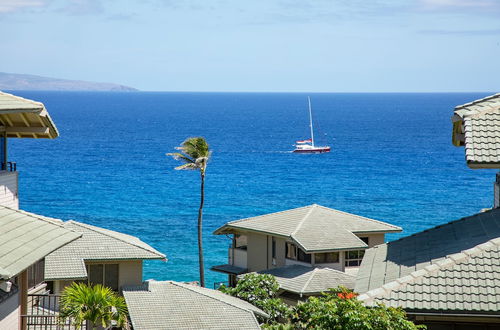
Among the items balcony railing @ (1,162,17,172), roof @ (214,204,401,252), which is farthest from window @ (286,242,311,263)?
balcony railing @ (1,162,17,172)

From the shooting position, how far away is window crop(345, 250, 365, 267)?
124 feet

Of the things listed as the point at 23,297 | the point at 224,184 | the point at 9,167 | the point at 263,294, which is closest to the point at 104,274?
the point at 263,294

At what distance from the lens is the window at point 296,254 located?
37.1 metres

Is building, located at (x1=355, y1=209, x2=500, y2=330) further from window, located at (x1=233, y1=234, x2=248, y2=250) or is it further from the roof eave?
window, located at (x1=233, y1=234, x2=248, y2=250)

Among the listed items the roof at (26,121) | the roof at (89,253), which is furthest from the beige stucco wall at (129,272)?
the roof at (26,121)

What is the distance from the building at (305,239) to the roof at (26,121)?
18350 millimetres

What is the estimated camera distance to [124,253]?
1256 inches

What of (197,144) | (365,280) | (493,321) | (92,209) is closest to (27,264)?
(365,280)

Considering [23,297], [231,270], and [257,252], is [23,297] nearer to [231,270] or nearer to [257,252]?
[257,252]

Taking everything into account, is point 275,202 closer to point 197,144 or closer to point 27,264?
point 197,144

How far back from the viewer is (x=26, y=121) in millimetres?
19141

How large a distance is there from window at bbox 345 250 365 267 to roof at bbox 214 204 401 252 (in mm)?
828

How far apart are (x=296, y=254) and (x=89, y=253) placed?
1033 cm

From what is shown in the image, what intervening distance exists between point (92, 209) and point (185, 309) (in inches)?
2106
